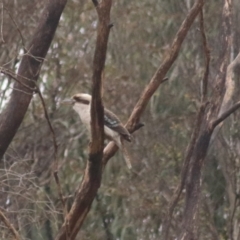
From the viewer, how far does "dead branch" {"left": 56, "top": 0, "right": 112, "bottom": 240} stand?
13.7 ft

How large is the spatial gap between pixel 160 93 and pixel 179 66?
0.42 meters

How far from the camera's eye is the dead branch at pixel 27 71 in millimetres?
6500

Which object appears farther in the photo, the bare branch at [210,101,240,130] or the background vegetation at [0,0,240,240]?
the background vegetation at [0,0,240,240]

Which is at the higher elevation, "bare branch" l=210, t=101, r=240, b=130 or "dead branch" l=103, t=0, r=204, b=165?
"dead branch" l=103, t=0, r=204, b=165

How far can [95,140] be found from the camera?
4.55 meters

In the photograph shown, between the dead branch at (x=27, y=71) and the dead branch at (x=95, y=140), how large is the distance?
1.48 meters

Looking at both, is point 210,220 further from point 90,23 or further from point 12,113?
point 12,113

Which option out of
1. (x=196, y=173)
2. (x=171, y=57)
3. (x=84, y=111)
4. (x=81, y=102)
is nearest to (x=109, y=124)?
(x=84, y=111)

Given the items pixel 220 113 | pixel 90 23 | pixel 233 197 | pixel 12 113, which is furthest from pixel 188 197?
pixel 90 23

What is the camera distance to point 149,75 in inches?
482

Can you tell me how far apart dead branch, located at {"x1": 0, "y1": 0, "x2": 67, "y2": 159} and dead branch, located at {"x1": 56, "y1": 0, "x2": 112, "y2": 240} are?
1484 mm

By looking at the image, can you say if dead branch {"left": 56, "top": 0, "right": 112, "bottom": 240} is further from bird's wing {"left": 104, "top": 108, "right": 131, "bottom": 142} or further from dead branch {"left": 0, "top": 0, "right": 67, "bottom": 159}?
dead branch {"left": 0, "top": 0, "right": 67, "bottom": 159}

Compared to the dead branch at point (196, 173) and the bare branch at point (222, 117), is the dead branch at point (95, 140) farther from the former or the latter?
the bare branch at point (222, 117)

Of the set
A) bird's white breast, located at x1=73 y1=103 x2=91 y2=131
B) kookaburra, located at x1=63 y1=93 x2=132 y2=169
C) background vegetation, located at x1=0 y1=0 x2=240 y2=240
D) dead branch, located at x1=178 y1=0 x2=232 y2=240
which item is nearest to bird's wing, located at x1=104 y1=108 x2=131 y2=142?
kookaburra, located at x1=63 y1=93 x2=132 y2=169
